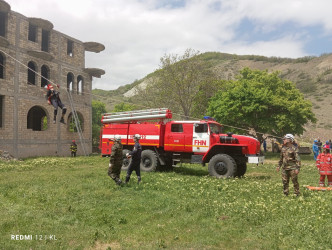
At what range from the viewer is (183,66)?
35875 mm

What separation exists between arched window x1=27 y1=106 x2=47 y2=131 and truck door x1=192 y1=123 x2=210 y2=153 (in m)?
23.3

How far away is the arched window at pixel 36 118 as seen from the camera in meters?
31.5

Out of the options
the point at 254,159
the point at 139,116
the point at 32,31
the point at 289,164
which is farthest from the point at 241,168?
the point at 32,31

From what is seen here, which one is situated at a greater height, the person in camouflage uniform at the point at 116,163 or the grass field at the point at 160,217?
the person in camouflage uniform at the point at 116,163

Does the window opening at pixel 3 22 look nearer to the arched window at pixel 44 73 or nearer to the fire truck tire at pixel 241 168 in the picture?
the arched window at pixel 44 73

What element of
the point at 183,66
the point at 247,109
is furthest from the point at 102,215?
the point at 183,66

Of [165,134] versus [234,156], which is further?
[165,134]

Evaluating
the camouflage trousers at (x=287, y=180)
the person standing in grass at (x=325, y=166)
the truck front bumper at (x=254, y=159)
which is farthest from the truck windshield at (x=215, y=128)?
the camouflage trousers at (x=287, y=180)

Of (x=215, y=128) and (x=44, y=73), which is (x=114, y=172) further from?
(x=44, y=73)

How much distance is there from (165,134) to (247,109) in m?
16.8

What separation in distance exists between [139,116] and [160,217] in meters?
9.00

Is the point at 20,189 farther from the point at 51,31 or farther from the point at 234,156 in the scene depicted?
the point at 51,31

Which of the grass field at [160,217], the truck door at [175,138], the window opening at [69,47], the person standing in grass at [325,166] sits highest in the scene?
the window opening at [69,47]

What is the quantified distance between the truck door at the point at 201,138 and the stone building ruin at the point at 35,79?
1258 cm
